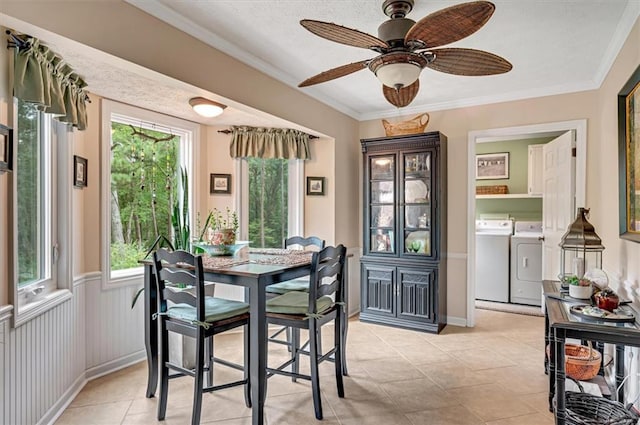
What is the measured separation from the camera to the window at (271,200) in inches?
166

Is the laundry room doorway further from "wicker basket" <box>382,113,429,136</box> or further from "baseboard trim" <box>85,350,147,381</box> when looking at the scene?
"baseboard trim" <box>85,350,147,381</box>

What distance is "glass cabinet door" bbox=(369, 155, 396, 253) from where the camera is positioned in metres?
4.27

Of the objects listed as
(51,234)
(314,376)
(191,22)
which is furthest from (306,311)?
(191,22)

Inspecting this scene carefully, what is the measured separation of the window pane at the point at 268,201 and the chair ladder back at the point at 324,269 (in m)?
1.80

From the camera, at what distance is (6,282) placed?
1.89 metres

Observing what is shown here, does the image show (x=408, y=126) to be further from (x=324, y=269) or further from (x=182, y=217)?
(x=182, y=217)

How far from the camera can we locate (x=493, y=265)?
17.2ft

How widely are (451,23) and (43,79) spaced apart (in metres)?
2.02

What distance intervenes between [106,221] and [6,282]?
122 centimetres

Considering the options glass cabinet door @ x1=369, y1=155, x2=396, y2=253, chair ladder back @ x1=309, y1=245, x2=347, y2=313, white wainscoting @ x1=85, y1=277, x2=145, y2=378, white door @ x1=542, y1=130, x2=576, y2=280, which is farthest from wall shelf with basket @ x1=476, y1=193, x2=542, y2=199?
white wainscoting @ x1=85, y1=277, x2=145, y2=378

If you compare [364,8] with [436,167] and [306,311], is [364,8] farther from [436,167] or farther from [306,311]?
[436,167]

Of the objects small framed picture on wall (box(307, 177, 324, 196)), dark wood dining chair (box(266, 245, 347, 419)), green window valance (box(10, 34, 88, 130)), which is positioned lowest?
dark wood dining chair (box(266, 245, 347, 419))

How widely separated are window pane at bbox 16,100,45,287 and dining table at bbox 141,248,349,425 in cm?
65

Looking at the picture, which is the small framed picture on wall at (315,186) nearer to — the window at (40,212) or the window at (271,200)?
the window at (271,200)
